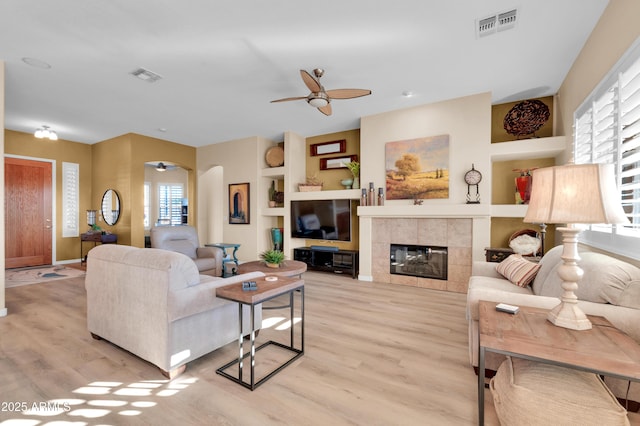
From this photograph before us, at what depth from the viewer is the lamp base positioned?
149 cm

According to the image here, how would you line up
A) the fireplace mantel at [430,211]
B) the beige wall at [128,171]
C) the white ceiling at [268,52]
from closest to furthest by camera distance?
the white ceiling at [268,52], the fireplace mantel at [430,211], the beige wall at [128,171]

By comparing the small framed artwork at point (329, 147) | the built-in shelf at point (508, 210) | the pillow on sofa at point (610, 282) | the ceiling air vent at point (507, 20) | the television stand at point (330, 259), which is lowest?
the television stand at point (330, 259)

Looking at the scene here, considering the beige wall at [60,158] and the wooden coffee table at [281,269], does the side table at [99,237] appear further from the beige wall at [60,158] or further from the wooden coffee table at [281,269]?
the wooden coffee table at [281,269]

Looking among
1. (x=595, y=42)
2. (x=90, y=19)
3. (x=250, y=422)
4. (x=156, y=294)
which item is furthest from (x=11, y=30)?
(x=595, y=42)

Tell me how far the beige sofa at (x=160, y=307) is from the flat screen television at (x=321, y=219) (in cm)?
306

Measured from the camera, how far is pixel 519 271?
2.69m

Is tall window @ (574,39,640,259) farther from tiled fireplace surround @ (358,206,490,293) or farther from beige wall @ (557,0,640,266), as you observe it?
tiled fireplace surround @ (358,206,490,293)

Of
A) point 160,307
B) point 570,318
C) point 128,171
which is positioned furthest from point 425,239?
point 128,171

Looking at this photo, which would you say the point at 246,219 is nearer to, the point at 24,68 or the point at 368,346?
the point at 24,68

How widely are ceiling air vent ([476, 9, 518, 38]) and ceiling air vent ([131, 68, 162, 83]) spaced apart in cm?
359

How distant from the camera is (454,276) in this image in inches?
168

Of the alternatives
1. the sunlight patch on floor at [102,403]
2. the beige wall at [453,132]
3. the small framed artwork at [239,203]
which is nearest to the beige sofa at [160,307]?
the sunlight patch on floor at [102,403]

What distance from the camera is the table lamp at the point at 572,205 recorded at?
1.38m

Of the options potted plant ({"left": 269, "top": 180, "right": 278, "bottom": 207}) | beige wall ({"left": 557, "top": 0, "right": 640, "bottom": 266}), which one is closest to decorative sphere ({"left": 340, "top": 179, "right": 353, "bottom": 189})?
potted plant ({"left": 269, "top": 180, "right": 278, "bottom": 207})
